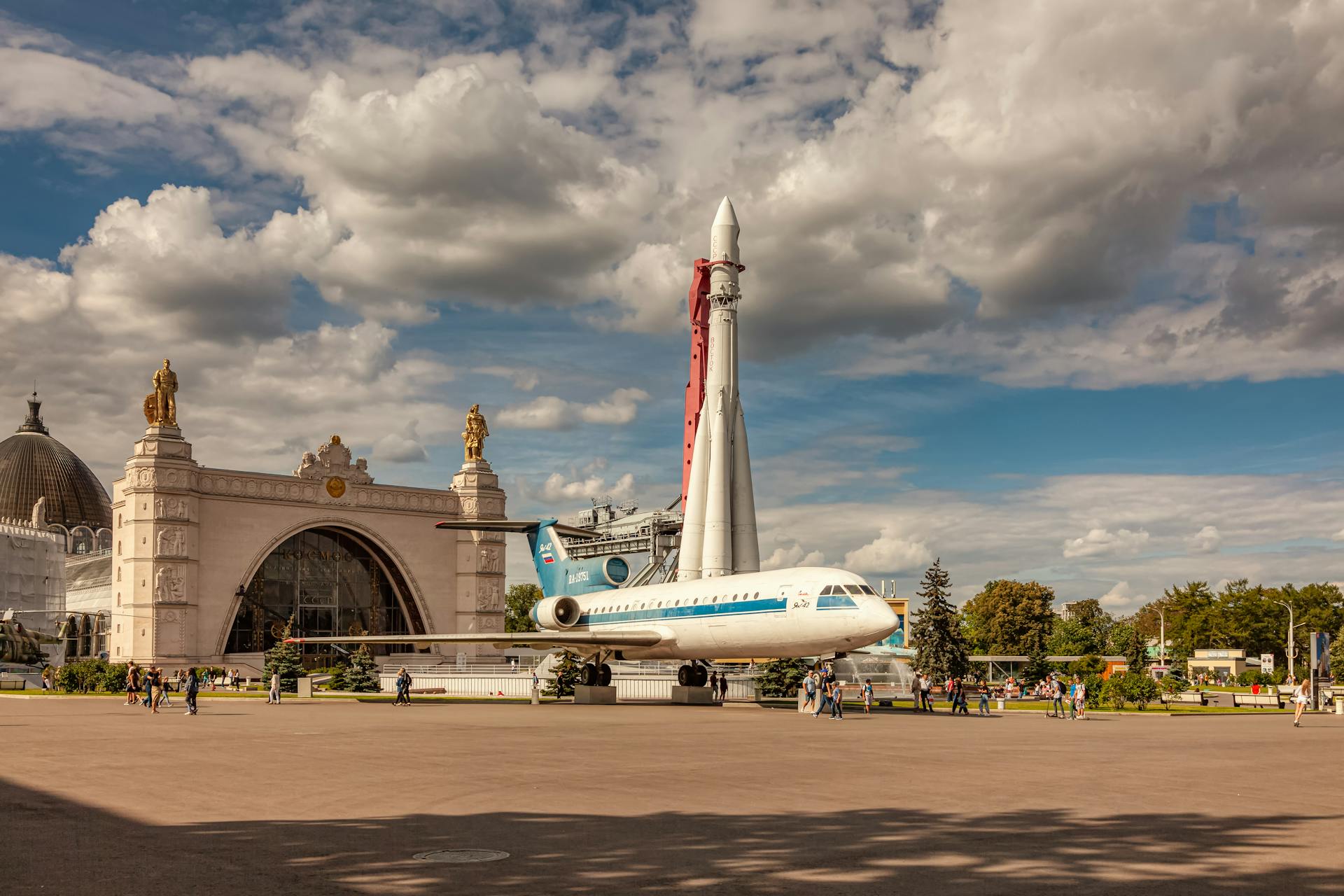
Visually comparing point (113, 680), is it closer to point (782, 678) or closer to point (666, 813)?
point (782, 678)

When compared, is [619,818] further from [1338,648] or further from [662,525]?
[1338,648]

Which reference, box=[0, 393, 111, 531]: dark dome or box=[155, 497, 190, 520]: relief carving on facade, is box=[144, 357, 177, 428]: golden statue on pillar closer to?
box=[155, 497, 190, 520]: relief carving on facade

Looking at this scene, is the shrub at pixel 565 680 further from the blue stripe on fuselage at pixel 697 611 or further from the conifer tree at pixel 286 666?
the conifer tree at pixel 286 666

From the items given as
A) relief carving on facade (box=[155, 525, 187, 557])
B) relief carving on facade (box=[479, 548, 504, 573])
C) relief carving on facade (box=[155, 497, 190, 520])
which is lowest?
relief carving on facade (box=[479, 548, 504, 573])

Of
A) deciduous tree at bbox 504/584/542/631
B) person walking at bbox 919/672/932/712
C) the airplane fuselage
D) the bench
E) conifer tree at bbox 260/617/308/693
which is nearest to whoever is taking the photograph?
Answer: the airplane fuselage

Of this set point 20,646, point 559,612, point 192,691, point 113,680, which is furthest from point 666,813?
point 20,646

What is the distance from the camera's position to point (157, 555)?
83.8 meters

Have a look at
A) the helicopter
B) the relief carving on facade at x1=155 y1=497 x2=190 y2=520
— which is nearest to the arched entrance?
the relief carving on facade at x1=155 y1=497 x2=190 y2=520

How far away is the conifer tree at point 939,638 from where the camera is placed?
67.0 metres

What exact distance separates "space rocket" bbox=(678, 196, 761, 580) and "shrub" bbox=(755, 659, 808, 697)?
635cm

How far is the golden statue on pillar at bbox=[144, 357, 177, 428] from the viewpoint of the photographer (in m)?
86.6

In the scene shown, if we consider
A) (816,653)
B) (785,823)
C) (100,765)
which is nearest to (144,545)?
(816,653)

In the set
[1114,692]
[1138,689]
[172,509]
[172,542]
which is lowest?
[1114,692]

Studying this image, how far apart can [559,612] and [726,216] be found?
2542cm
